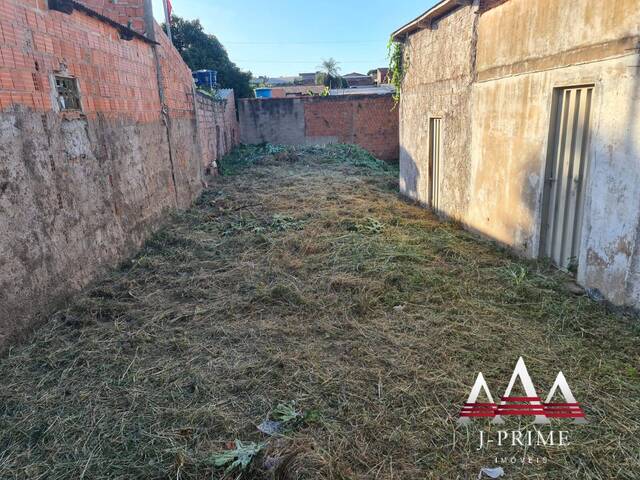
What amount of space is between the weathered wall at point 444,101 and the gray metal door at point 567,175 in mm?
1926

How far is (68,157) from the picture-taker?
419cm

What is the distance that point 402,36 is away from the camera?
8734mm

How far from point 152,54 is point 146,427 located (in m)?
6.57

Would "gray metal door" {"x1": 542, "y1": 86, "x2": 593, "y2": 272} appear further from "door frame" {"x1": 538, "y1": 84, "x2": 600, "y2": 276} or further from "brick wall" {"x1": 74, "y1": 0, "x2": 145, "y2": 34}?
"brick wall" {"x1": 74, "y1": 0, "x2": 145, "y2": 34}

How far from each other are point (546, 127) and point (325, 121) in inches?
554

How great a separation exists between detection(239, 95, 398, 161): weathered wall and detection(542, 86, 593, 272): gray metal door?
44.1 ft

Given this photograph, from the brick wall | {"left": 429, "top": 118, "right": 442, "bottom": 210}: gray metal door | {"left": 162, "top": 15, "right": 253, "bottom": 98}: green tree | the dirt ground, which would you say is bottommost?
the dirt ground

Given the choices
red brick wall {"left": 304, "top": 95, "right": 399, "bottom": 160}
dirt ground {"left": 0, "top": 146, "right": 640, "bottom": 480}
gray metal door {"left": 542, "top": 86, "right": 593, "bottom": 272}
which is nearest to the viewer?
dirt ground {"left": 0, "top": 146, "right": 640, "bottom": 480}

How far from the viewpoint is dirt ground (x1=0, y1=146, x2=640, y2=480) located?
2.30 meters

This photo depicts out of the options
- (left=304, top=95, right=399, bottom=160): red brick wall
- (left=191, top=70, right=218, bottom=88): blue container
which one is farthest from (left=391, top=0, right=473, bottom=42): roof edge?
(left=191, top=70, right=218, bottom=88): blue container

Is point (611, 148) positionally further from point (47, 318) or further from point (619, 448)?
point (47, 318)

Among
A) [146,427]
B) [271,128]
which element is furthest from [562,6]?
[271,128]

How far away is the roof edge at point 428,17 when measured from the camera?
20.1 feet

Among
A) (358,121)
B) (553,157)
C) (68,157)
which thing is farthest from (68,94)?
(358,121)
